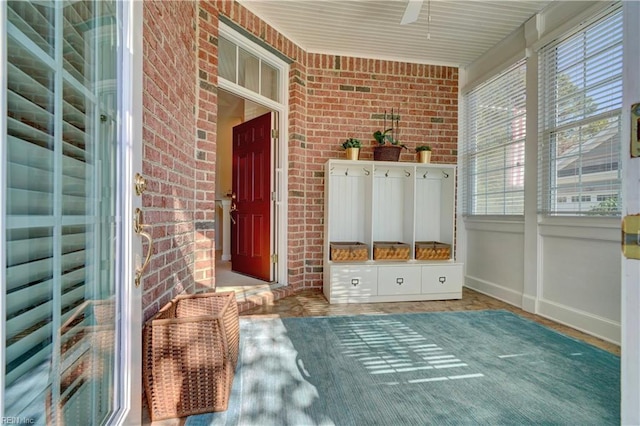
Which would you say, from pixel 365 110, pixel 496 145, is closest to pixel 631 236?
pixel 496 145

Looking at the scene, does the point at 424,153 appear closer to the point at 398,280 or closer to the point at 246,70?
the point at 398,280

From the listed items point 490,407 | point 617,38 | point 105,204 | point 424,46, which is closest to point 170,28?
point 105,204

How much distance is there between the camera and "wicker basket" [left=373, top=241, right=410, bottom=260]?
352cm

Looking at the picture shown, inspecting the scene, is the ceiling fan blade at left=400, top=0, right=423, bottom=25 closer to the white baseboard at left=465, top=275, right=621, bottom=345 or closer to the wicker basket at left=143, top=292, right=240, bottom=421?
the wicker basket at left=143, top=292, right=240, bottom=421

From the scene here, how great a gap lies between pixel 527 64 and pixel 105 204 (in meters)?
3.79

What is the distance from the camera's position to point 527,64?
10.4ft

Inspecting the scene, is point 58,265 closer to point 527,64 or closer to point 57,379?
point 57,379

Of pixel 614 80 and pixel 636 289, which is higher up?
pixel 614 80

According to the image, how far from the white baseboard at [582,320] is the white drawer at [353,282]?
1.57 m

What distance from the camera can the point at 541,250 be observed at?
301 centimetres

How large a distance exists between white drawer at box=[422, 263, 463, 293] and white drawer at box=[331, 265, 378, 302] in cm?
62

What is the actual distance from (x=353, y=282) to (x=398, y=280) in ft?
1.64

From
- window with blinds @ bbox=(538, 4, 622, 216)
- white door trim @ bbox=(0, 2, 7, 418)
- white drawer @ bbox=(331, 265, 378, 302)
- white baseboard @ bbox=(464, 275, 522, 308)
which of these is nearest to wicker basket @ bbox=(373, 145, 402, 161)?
white drawer @ bbox=(331, 265, 378, 302)

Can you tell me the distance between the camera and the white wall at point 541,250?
244cm
